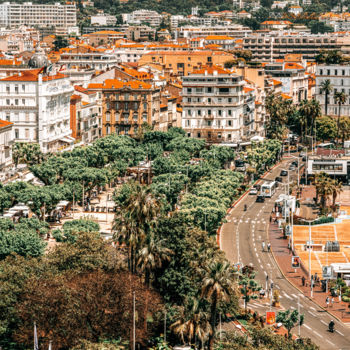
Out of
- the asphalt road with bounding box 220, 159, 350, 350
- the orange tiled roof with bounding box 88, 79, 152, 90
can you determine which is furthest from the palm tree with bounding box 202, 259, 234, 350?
the orange tiled roof with bounding box 88, 79, 152, 90

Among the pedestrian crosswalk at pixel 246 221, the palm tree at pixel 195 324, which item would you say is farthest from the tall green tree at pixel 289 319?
the pedestrian crosswalk at pixel 246 221

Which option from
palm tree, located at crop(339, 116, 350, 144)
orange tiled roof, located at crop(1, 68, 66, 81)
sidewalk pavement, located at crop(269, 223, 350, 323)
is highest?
orange tiled roof, located at crop(1, 68, 66, 81)

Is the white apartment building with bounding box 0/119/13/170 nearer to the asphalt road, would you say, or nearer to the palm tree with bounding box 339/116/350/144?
the asphalt road

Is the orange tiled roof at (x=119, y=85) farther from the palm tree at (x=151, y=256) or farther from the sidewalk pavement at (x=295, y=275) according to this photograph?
the palm tree at (x=151, y=256)

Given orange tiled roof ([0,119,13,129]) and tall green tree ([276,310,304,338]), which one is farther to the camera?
orange tiled roof ([0,119,13,129])

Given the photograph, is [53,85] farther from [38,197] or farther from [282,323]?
[282,323]

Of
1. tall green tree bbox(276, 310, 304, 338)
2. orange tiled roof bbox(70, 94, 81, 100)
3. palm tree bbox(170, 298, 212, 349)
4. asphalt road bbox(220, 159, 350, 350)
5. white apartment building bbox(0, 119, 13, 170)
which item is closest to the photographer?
palm tree bbox(170, 298, 212, 349)
